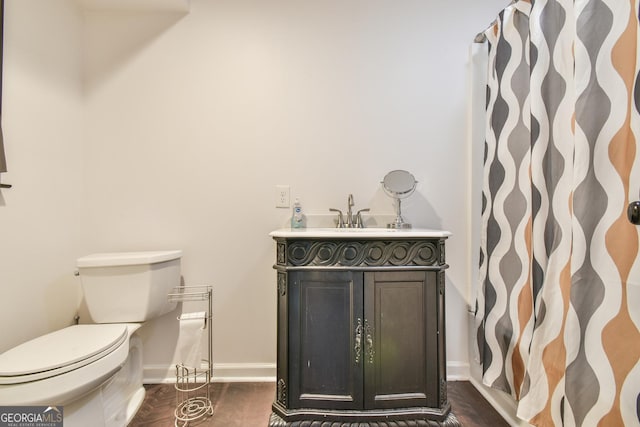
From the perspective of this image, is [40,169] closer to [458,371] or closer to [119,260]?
[119,260]

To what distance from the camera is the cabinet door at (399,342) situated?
116cm

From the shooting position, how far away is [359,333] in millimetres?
1157

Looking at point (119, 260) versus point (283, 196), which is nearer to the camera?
point (119, 260)

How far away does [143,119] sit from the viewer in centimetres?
161

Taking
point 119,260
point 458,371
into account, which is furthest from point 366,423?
point 119,260

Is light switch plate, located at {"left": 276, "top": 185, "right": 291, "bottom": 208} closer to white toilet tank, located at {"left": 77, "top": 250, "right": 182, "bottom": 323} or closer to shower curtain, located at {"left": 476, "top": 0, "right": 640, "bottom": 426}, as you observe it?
white toilet tank, located at {"left": 77, "top": 250, "right": 182, "bottom": 323}

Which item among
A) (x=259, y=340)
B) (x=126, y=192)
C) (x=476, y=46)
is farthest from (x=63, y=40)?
(x=476, y=46)

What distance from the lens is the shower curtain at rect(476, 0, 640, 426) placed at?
29.4 inches

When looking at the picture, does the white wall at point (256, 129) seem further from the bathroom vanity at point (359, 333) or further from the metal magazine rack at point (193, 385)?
the bathroom vanity at point (359, 333)

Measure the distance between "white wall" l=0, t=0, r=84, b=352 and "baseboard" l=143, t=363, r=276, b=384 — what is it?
56 centimetres

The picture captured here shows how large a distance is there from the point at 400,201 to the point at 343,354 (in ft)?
2.95

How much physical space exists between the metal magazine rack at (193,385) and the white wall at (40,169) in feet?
1.95

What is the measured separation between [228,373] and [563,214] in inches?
71.1

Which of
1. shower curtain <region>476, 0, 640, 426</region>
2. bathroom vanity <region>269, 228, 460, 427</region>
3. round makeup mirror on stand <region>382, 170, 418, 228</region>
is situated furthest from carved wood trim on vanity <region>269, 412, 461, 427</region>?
round makeup mirror on stand <region>382, 170, 418, 228</region>
